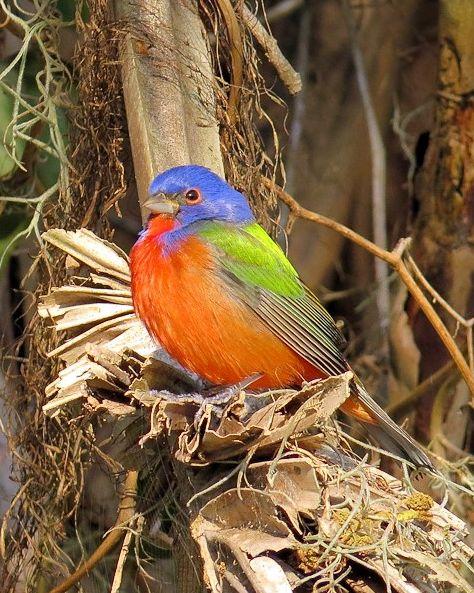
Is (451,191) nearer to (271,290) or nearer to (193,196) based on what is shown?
(271,290)

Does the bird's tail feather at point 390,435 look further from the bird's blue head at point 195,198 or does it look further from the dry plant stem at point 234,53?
the dry plant stem at point 234,53

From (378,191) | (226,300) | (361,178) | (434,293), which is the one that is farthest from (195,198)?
(361,178)

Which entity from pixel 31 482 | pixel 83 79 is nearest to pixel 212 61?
pixel 83 79

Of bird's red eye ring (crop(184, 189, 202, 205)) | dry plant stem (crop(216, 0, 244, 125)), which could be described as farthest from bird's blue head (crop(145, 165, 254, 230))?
dry plant stem (crop(216, 0, 244, 125))

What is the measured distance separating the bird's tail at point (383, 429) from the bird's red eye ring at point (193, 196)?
788mm

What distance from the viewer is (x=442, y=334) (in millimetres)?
3703

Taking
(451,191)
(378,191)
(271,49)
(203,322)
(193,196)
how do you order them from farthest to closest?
(378,191) < (451,191) < (271,49) < (193,196) < (203,322)

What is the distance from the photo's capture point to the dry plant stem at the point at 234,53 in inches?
136

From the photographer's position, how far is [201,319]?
10.5ft

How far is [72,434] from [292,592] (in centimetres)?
136

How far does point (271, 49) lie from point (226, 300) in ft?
3.32

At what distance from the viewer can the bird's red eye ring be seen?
3.37m

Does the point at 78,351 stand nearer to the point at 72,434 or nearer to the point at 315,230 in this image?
the point at 72,434

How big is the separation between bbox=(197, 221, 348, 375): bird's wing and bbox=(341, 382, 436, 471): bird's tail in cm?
12
